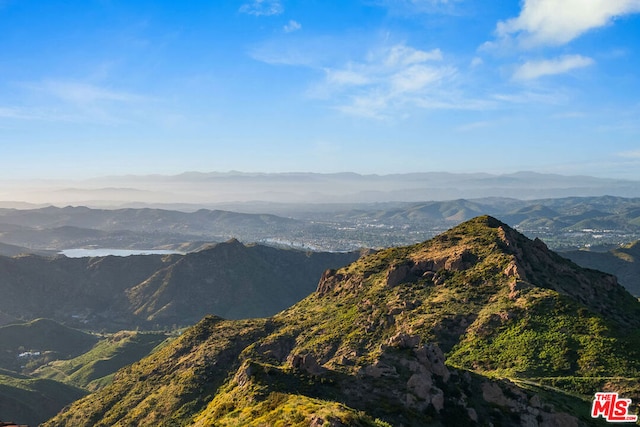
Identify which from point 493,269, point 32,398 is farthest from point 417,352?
point 32,398

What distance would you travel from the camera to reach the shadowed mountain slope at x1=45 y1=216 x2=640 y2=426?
57125mm

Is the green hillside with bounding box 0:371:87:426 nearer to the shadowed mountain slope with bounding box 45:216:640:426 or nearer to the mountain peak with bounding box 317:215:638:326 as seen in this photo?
the shadowed mountain slope with bounding box 45:216:640:426

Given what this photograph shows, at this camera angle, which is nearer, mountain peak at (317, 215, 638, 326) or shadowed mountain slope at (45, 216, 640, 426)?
shadowed mountain slope at (45, 216, 640, 426)

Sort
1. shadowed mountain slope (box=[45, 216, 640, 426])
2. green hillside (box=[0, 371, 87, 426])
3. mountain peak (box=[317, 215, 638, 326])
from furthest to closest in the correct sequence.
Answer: green hillside (box=[0, 371, 87, 426]) → mountain peak (box=[317, 215, 638, 326]) → shadowed mountain slope (box=[45, 216, 640, 426])

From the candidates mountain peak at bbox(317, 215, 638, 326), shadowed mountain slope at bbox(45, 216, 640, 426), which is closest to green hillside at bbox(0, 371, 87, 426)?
shadowed mountain slope at bbox(45, 216, 640, 426)

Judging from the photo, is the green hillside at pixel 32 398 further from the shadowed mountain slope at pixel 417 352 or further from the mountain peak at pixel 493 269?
the mountain peak at pixel 493 269

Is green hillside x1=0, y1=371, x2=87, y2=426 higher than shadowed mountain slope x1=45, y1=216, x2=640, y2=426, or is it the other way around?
shadowed mountain slope x1=45, y1=216, x2=640, y2=426

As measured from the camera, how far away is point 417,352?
216 feet

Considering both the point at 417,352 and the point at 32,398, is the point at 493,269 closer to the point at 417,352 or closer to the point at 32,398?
the point at 417,352

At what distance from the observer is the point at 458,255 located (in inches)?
4660

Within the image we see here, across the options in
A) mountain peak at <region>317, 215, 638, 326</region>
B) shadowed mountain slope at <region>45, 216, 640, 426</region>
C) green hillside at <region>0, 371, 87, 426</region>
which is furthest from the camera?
green hillside at <region>0, 371, 87, 426</region>

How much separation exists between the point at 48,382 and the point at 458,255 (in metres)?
185

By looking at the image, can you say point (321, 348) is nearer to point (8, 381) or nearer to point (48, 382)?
point (48, 382)

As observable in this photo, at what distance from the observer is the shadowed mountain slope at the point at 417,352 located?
187ft
